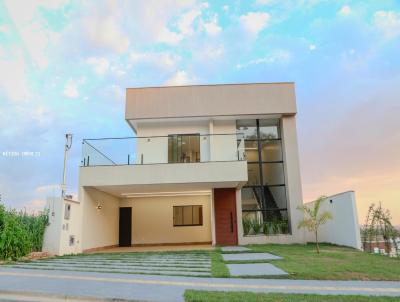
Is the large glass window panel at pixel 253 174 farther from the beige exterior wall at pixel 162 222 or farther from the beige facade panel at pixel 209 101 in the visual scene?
the beige exterior wall at pixel 162 222

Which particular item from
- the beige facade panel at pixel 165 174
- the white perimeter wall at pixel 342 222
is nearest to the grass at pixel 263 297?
the white perimeter wall at pixel 342 222

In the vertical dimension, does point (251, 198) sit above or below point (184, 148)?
below

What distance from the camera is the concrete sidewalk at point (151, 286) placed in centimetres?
526

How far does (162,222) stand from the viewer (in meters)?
18.2

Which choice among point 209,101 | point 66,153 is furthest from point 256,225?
point 66,153

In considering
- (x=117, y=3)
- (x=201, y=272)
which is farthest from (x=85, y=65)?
(x=201, y=272)

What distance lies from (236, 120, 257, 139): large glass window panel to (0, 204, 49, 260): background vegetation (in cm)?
977

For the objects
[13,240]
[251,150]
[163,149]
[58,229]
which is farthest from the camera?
[251,150]

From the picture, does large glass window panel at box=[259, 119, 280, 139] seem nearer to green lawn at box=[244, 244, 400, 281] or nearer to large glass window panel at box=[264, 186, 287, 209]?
large glass window panel at box=[264, 186, 287, 209]

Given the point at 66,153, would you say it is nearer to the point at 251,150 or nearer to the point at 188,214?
the point at 188,214

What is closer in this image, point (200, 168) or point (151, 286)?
point (151, 286)

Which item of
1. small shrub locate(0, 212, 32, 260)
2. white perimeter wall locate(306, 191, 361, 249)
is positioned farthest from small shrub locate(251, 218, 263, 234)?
small shrub locate(0, 212, 32, 260)

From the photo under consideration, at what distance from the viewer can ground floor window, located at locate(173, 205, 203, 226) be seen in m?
18.4

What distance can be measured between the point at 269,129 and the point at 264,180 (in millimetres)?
2673
